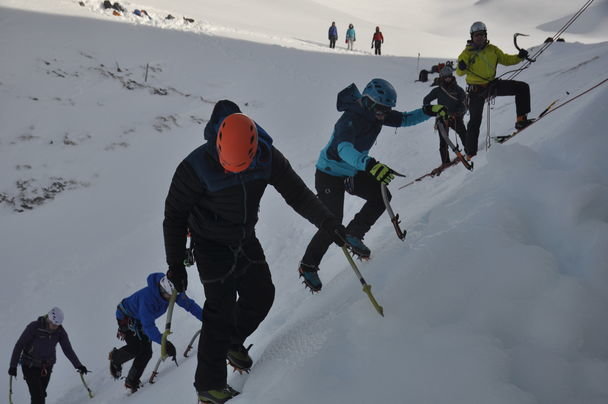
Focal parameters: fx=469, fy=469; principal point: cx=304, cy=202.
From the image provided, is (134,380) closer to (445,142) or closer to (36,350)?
(36,350)

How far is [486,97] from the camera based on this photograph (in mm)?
6574

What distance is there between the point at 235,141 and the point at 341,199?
2.07 m

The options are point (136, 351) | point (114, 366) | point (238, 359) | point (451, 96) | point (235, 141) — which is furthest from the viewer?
point (451, 96)

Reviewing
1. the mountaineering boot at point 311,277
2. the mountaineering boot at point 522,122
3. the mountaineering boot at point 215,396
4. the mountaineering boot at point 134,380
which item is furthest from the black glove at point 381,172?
the mountaineering boot at point 134,380

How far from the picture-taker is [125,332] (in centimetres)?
599

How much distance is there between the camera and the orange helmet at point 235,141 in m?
2.72

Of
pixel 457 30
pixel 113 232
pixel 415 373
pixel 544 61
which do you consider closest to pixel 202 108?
pixel 113 232

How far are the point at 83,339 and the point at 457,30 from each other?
52.5 metres

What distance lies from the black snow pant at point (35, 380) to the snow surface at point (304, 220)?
0.59 m

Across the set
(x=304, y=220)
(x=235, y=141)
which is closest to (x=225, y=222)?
(x=235, y=141)

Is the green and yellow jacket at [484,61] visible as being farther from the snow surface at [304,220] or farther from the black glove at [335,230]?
the black glove at [335,230]

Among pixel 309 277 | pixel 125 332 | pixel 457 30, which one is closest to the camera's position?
pixel 309 277

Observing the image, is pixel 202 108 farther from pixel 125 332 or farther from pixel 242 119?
pixel 242 119

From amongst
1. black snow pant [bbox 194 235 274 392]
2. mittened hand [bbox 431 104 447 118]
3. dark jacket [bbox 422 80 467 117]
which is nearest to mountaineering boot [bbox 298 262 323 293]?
black snow pant [bbox 194 235 274 392]
